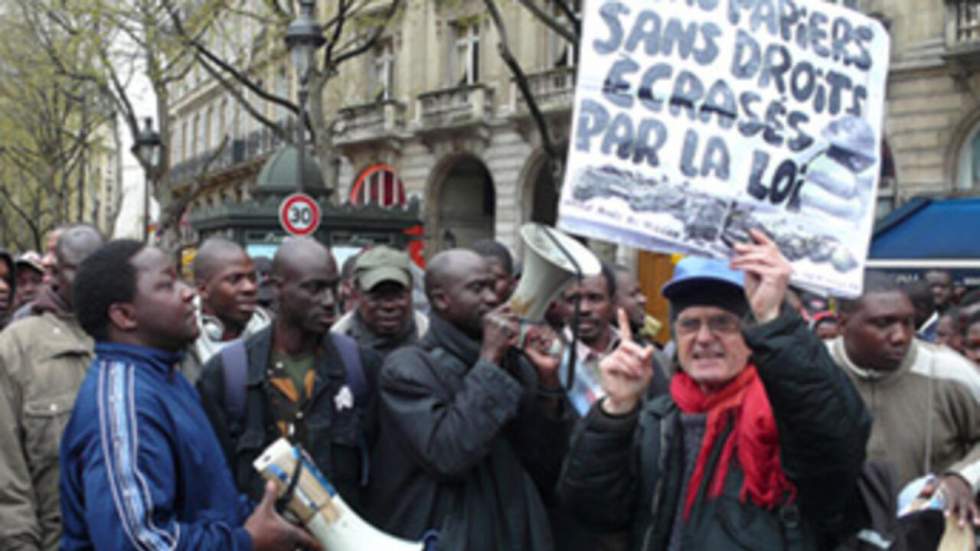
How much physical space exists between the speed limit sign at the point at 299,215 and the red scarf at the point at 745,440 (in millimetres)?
8877

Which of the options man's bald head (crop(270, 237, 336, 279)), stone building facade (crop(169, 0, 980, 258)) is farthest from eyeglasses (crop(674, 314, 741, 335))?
stone building facade (crop(169, 0, 980, 258))

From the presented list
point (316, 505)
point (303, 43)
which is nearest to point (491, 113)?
point (303, 43)

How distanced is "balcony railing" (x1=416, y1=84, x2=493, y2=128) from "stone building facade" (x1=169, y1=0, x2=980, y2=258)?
35 millimetres

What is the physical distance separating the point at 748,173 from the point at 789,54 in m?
0.44

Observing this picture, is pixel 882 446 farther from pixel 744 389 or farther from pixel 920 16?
pixel 920 16

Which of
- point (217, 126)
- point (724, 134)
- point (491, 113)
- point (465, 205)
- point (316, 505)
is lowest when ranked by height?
point (316, 505)

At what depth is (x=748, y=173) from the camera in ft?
9.27

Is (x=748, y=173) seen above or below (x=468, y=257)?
above

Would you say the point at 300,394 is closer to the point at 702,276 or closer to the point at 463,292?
the point at 463,292

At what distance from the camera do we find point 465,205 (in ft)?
90.2

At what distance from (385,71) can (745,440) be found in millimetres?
27129

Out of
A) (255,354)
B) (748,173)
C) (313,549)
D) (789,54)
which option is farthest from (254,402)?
(789,54)

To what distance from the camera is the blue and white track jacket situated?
97.0 inches

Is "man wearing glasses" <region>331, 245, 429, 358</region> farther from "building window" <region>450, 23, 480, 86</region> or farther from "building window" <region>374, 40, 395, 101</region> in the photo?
"building window" <region>374, 40, 395, 101</region>
